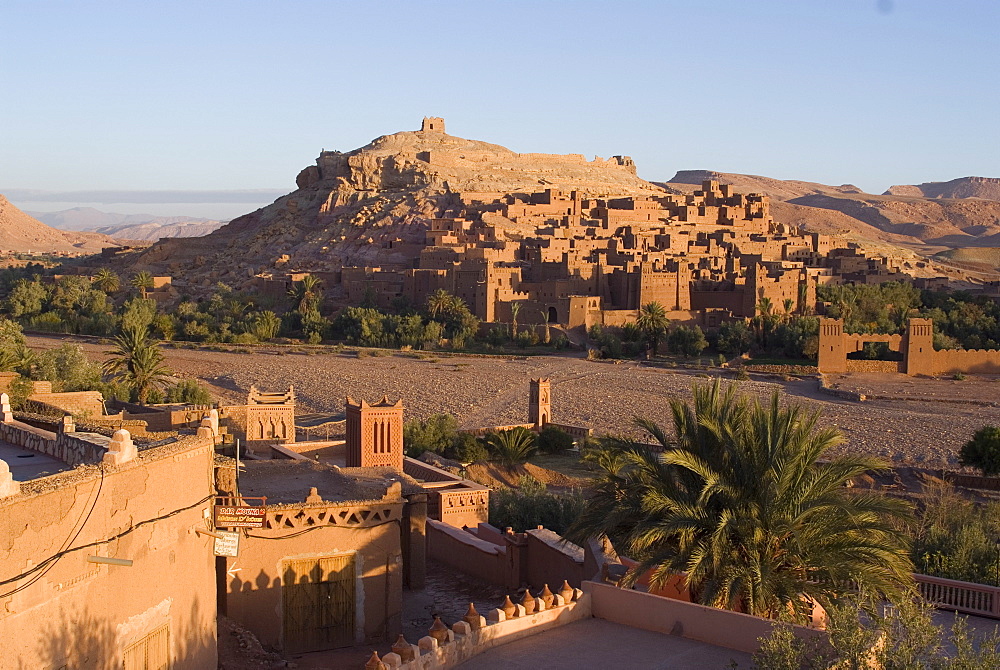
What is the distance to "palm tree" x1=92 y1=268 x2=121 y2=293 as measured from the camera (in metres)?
52.8

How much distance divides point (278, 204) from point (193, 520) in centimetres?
5795

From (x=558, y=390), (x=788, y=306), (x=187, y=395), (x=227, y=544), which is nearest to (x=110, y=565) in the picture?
(x=227, y=544)

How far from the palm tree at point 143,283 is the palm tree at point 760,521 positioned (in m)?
45.9

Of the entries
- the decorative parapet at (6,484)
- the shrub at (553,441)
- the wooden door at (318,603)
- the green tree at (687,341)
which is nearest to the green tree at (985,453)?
the shrub at (553,441)

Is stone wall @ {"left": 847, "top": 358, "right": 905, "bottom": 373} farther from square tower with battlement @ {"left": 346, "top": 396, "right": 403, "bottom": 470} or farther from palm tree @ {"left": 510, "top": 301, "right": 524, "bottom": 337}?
square tower with battlement @ {"left": 346, "top": 396, "right": 403, "bottom": 470}

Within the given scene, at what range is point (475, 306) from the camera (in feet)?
131

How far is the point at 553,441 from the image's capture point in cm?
2373

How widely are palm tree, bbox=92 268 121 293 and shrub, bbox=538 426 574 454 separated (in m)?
34.6

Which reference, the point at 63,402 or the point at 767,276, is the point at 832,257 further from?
the point at 63,402

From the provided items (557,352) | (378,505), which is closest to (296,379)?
(557,352)

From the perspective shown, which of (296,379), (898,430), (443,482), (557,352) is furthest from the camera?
(557,352)

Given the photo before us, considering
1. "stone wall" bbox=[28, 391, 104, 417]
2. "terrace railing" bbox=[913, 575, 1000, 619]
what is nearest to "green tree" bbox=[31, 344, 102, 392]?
"stone wall" bbox=[28, 391, 104, 417]

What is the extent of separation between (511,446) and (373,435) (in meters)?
8.53

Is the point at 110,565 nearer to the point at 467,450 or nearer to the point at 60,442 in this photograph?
the point at 60,442
